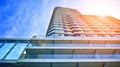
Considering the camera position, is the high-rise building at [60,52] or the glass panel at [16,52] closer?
the high-rise building at [60,52]

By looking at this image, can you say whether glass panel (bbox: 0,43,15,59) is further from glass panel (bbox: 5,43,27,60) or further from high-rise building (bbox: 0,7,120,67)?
glass panel (bbox: 5,43,27,60)

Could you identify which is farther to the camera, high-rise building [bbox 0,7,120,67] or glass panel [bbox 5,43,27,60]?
glass panel [bbox 5,43,27,60]

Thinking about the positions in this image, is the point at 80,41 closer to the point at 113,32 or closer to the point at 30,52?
the point at 30,52

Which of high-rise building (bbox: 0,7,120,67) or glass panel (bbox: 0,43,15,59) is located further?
glass panel (bbox: 0,43,15,59)

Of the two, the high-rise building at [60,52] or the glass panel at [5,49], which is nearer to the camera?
the high-rise building at [60,52]

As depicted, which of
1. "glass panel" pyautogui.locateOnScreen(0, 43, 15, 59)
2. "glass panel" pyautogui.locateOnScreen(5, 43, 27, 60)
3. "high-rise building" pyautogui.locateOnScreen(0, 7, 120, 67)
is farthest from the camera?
"glass panel" pyautogui.locateOnScreen(0, 43, 15, 59)

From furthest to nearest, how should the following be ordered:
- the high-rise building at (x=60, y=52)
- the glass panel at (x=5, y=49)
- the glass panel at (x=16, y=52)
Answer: the glass panel at (x=5, y=49) < the glass panel at (x=16, y=52) < the high-rise building at (x=60, y=52)

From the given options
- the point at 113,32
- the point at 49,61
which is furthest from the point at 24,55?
the point at 113,32

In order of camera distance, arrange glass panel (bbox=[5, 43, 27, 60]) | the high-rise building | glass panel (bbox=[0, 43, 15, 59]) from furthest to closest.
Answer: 1. glass panel (bbox=[0, 43, 15, 59])
2. glass panel (bbox=[5, 43, 27, 60])
3. the high-rise building

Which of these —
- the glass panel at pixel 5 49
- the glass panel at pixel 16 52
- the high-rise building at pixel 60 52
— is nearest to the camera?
the high-rise building at pixel 60 52

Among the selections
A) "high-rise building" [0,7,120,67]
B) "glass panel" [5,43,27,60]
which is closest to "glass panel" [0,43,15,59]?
"high-rise building" [0,7,120,67]

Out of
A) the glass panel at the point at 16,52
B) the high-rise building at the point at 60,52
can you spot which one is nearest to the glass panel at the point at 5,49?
the high-rise building at the point at 60,52

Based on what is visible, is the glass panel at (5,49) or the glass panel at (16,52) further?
the glass panel at (5,49)

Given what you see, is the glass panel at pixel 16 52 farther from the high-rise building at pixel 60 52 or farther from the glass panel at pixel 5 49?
the glass panel at pixel 5 49
